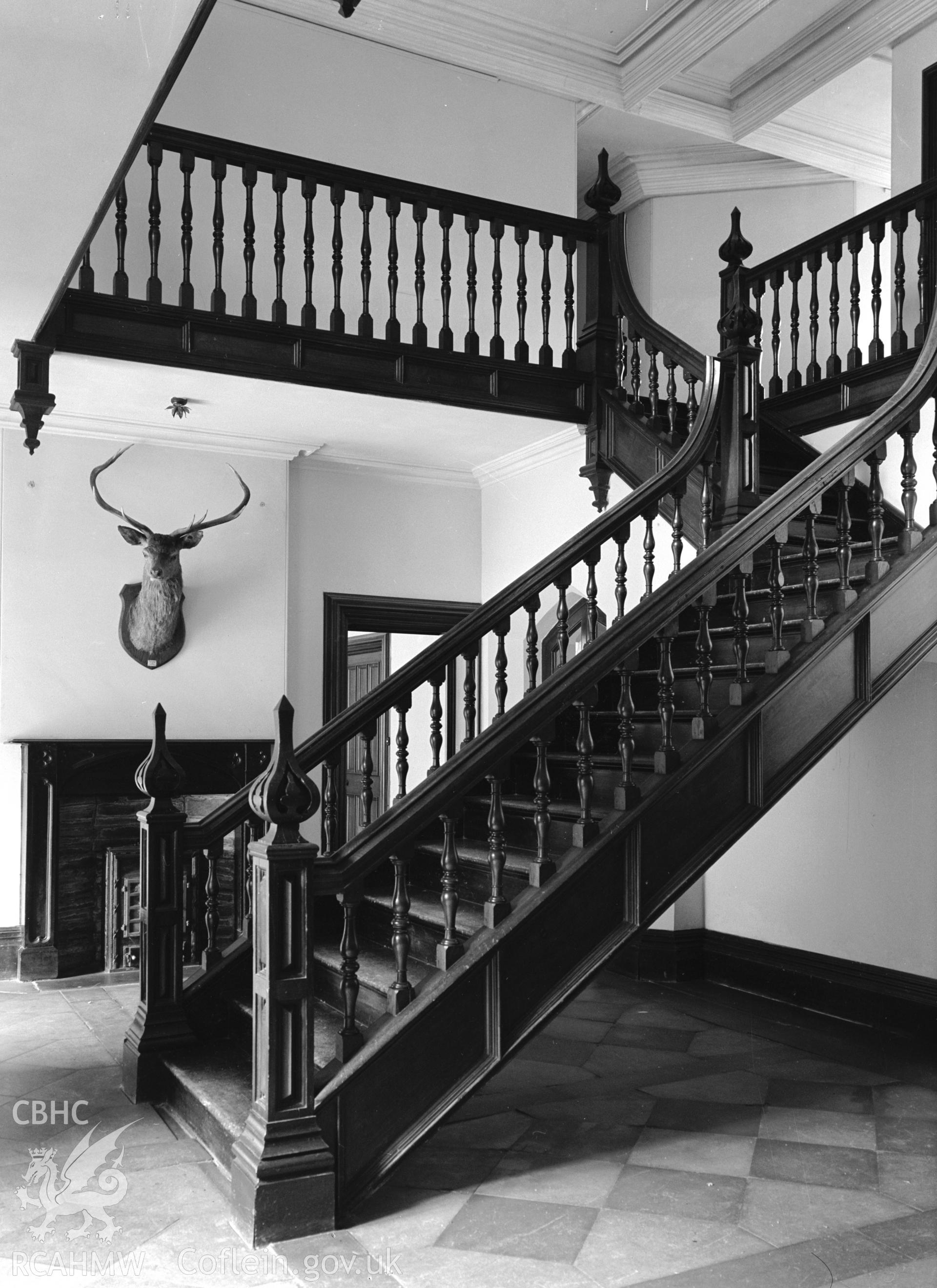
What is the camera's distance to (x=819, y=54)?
745 cm

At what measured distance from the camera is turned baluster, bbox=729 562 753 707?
424 centimetres

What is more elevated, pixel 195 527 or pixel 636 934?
pixel 195 527

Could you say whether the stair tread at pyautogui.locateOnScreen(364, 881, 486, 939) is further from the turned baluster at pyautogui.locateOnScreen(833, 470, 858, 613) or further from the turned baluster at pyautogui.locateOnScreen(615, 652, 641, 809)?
the turned baluster at pyautogui.locateOnScreen(833, 470, 858, 613)

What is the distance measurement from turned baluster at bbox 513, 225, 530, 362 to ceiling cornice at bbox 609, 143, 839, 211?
275 cm

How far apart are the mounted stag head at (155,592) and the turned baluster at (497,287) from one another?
1.87m

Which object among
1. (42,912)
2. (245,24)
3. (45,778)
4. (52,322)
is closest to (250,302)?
(52,322)

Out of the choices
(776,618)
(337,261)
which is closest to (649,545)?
(776,618)

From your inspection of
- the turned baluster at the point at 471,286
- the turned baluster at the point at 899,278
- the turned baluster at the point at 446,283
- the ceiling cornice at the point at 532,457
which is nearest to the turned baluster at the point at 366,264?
the turned baluster at the point at 446,283

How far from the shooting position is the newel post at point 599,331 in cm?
683

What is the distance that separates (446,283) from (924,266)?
256 cm

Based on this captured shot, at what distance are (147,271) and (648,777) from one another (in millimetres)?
4550

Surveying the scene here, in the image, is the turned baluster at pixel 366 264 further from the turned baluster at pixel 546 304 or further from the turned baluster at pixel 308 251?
the turned baluster at pixel 546 304

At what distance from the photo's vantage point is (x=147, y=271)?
22.4 feet

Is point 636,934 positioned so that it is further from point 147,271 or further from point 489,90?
point 489,90
